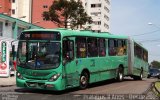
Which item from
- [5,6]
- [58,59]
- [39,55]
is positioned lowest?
[58,59]

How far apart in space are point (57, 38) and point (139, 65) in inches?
576

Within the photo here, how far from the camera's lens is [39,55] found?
1698 centimetres

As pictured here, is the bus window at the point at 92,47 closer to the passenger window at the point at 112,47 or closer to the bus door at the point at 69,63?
the bus door at the point at 69,63

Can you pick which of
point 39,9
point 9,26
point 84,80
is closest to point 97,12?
point 39,9

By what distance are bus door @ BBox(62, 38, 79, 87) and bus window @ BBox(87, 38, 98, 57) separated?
6.71ft

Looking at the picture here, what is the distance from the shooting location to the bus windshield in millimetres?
16753

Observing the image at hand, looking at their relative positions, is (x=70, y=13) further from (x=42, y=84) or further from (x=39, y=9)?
(x=42, y=84)

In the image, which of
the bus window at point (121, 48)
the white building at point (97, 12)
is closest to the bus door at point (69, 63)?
the bus window at point (121, 48)

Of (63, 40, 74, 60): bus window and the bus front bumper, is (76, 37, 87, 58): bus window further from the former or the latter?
the bus front bumper

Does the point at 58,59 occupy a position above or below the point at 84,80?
above

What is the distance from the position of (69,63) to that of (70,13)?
126 ft

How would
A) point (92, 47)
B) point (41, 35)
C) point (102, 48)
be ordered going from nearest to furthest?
point (41, 35) < point (92, 47) < point (102, 48)

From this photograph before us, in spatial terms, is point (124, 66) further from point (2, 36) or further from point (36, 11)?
point (36, 11)

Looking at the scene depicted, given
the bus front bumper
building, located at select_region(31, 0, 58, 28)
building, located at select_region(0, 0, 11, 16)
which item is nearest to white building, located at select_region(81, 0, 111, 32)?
building, located at select_region(31, 0, 58, 28)
